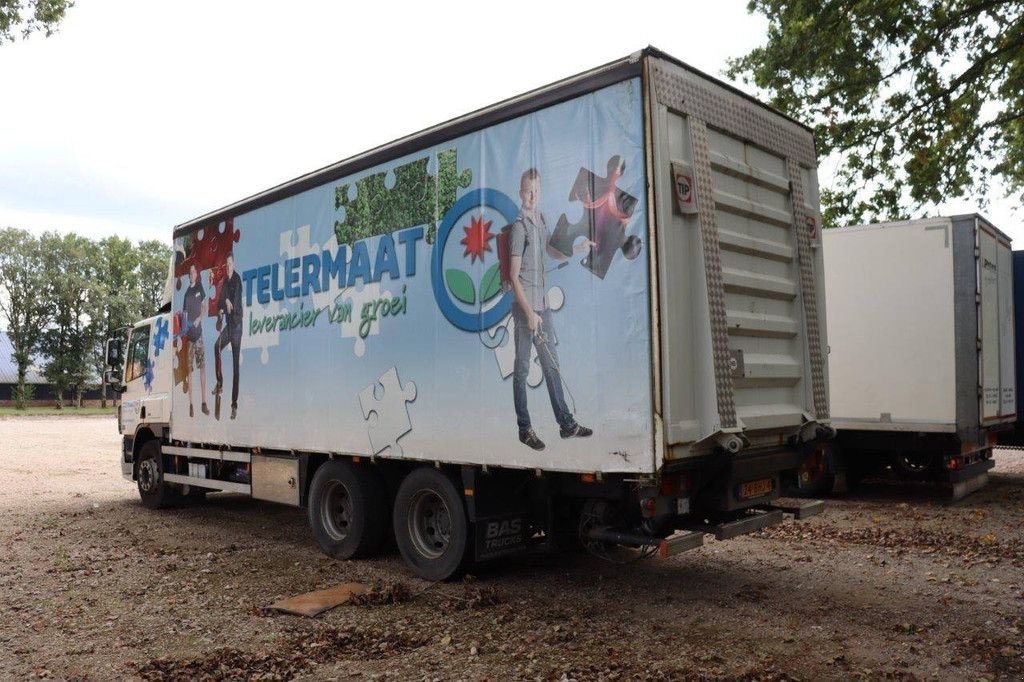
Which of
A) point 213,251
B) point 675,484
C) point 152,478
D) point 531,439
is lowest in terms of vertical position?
point 152,478

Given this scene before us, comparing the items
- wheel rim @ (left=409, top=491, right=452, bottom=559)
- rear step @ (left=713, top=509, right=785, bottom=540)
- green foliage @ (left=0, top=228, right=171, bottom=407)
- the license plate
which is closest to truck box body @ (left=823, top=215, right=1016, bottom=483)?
rear step @ (left=713, top=509, right=785, bottom=540)

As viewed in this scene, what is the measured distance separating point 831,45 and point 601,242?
9.31m

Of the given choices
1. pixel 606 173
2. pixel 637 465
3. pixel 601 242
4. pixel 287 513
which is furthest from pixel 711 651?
pixel 287 513

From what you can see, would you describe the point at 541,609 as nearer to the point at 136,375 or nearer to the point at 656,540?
the point at 656,540

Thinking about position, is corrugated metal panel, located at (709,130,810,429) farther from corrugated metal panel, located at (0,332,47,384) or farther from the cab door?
corrugated metal panel, located at (0,332,47,384)

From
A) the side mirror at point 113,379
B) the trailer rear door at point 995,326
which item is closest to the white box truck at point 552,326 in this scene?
the side mirror at point 113,379

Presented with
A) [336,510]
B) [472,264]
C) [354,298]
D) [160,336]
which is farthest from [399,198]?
[160,336]

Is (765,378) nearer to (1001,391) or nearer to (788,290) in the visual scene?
(788,290)

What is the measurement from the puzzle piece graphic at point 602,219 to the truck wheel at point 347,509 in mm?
3209

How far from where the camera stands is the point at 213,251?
984cm

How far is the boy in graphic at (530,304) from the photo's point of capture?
5.96m

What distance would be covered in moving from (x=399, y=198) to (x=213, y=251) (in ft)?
11.7

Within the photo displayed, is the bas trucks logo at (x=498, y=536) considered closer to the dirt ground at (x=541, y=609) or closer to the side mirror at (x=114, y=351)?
the dirt ground at (x=541, y=609)

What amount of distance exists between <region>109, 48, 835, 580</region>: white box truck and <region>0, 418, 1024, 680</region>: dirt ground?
1.86ft
